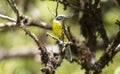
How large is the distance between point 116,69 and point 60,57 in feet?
0.69

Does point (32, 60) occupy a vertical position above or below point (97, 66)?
below

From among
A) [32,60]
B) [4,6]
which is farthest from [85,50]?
[32,60]

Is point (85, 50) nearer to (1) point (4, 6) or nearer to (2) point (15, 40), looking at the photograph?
(1) point (4, 6)

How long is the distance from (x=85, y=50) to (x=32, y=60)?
1.07m

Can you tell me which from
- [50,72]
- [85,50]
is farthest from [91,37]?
[50,72]

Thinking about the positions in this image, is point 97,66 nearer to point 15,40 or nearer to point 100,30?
point 100,30

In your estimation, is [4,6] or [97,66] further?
[4,6]

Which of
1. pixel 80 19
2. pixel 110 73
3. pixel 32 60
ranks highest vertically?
pixel 80 19

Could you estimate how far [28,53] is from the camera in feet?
7.46

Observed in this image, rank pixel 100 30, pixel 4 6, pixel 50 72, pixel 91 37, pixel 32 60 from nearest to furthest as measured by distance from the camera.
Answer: pixel 50 72 → pixel 100 30 → pixel 91 37 → pixel 4 6 → pixel 32 60

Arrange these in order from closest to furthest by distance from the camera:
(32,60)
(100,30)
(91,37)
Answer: (100,30), (91,37), (32,60)

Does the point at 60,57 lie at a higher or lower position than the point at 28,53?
higher

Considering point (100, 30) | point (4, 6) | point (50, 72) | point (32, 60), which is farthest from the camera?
point (32, 60)

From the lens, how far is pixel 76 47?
125 cm
